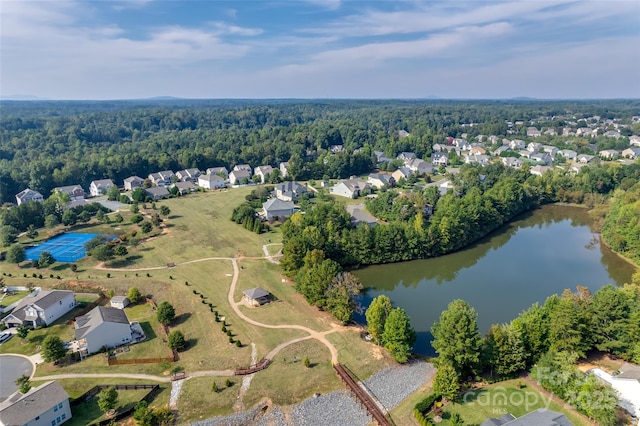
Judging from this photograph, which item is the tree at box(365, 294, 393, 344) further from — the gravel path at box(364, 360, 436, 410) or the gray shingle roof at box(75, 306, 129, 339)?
the gray shingle roof at box(75, 306, 129, 339)

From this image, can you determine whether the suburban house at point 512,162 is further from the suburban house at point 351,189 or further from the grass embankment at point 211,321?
the grass embankment at point 211,321

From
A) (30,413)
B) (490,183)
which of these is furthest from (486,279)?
(30,413)

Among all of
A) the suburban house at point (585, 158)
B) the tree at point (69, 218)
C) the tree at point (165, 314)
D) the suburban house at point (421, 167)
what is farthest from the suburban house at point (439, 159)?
the tree at point (165, 314)

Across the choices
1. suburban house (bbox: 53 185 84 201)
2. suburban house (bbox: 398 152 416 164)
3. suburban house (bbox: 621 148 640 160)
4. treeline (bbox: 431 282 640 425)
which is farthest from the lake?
suburban house (bbox: 621 148 640 160)

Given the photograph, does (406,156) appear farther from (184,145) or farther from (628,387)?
(628,387)

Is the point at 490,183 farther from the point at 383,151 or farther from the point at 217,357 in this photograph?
the point at 217,357

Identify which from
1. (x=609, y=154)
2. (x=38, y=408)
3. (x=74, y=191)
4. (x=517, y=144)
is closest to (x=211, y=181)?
(x=74, y=191)
